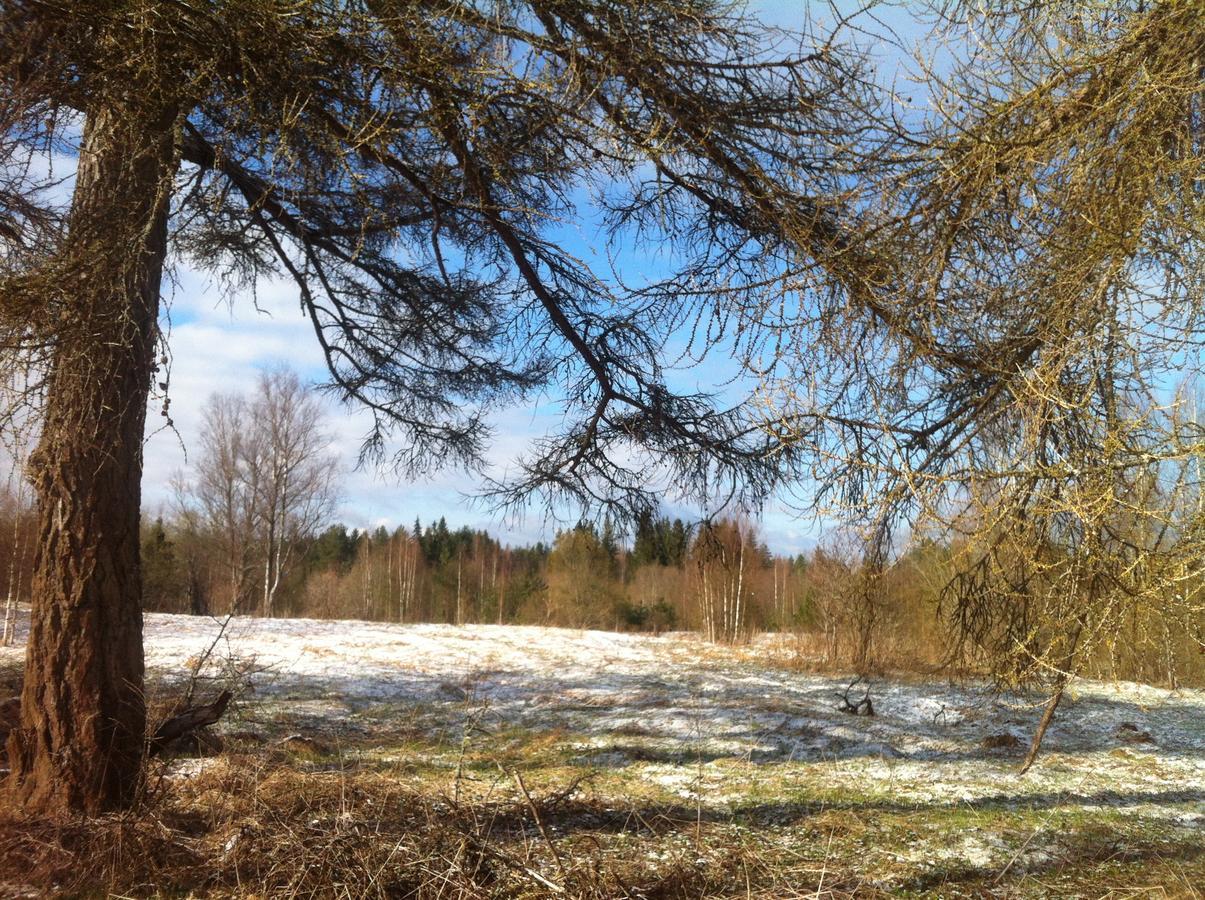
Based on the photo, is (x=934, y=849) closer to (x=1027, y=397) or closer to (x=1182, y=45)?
(x=1027, y=397)

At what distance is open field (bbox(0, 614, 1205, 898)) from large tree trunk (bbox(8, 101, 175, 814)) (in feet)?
1.05

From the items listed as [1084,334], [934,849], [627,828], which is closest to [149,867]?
[627,828]

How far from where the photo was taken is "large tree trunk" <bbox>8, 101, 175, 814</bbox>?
418 cm

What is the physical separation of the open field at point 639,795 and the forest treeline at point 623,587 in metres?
1.01

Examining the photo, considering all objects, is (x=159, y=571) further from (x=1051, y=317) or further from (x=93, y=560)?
(x=1051, y=317)

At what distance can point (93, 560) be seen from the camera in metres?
4.29

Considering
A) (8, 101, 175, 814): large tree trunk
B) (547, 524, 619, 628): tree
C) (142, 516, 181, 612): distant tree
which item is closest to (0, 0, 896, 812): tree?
(8, 101, 175, 814): large tree trunk

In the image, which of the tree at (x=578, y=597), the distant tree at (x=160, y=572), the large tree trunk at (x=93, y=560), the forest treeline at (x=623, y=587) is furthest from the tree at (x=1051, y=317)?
the distant tree at (x=160, y=572)

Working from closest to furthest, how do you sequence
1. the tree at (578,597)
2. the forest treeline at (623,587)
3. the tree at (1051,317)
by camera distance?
1. the tree at (1051,317)
2. the forest treeline at (623,587)
3. the tree at (578,597)

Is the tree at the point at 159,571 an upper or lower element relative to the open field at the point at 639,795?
upper

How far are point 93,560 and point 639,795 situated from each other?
3.47 m

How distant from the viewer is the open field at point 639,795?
3.60 m

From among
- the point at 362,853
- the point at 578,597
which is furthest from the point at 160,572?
the point at 362,853

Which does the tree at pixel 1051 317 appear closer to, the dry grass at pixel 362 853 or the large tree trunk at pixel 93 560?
the dry grass at pixel 362 853
